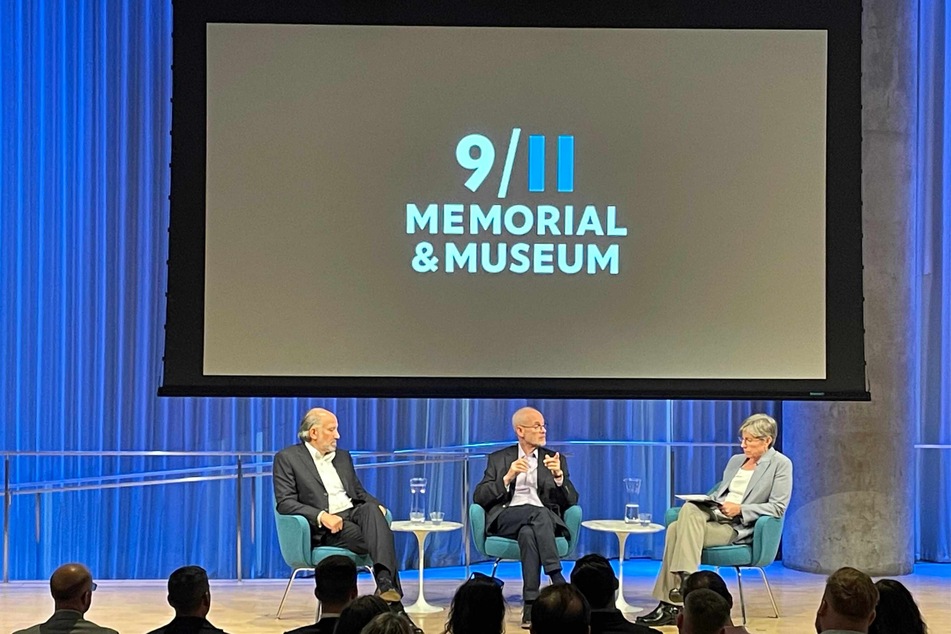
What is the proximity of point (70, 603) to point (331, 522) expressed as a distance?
100 inches

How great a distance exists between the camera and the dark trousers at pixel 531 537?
243 inches

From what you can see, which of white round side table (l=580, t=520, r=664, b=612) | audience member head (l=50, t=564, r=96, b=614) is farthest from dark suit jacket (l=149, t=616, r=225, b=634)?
white round side table (l=580, t=520, r=664, b=612)

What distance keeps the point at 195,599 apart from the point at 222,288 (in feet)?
10.9

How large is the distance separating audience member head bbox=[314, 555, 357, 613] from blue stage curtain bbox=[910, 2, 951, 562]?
5.47 metres

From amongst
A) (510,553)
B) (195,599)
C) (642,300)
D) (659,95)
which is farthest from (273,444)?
(195,599)

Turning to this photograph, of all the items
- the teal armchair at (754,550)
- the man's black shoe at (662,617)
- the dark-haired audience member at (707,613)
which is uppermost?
the dark-haired audience member at (707,613)

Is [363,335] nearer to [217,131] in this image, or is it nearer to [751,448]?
[217,131]

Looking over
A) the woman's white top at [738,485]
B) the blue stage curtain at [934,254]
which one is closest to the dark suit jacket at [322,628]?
the woman's white top at [738,485]

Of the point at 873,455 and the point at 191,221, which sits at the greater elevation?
the point at 191,221

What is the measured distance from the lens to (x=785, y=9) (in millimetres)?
6777

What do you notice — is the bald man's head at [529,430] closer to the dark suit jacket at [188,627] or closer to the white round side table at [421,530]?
the white round side table at [421,530]

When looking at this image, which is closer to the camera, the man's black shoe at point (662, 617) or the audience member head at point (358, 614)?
the audience member head at point (358, 614)

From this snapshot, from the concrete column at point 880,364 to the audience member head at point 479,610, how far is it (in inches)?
190

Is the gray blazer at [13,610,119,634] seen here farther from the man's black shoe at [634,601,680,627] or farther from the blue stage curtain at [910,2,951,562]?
the blue stage curtain at [910,2,951,562]
